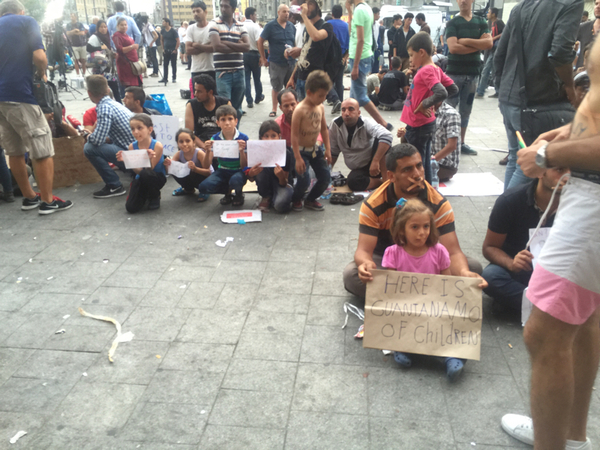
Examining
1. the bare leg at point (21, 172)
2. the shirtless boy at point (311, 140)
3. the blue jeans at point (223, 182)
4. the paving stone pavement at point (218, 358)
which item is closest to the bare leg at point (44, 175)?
the bare leg at point (21, 172)

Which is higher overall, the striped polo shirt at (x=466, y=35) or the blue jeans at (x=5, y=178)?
the striped polo shirt at (x=466, y=35)

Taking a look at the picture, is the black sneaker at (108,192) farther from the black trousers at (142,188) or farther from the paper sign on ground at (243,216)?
the paper sign on ground at (243,216)

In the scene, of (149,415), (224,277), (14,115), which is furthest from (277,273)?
(14,115)

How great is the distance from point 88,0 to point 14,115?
135 feet

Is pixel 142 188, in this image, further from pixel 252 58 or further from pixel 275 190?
pixel 252 58

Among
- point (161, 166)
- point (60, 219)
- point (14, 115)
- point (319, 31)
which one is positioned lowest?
point (60, 219)

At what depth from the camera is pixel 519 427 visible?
2.27 metres

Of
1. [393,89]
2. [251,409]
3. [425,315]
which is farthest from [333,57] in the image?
[251,409]

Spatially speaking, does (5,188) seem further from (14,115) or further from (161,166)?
(161,166)

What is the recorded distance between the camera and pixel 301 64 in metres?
7.34

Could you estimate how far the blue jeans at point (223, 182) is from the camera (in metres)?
5.32

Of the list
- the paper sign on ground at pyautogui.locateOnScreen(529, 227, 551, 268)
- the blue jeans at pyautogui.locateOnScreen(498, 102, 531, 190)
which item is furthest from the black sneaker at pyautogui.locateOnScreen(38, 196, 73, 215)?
the paper sign on ground at pyautogui.locateOnScreen(529, 227, 551, 268)

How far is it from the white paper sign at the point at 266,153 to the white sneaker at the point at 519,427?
3.38 m

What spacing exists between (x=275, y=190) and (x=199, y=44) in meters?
3.39
